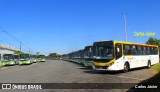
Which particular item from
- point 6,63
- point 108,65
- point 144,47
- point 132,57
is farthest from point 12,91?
point 6,63

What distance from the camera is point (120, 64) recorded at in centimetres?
2611

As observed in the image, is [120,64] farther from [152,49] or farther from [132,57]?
[152,49]

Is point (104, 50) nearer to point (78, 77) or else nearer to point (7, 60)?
point (78, 77)

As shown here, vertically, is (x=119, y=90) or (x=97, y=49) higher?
(x=97, y=49)

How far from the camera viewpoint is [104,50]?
2580 centimetres

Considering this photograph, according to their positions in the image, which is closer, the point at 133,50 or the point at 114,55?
the point at 114,55

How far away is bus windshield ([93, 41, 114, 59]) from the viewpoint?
25.4 m

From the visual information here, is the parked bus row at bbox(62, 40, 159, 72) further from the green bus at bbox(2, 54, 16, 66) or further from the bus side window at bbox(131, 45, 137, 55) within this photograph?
the green bus at bbox(2, 54, 16, 66)

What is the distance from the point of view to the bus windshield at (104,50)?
2544 cm

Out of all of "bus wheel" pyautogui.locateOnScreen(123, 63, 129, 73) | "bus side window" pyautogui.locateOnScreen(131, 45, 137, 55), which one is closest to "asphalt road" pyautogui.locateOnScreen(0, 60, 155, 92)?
"bus wheel" pyautogui.locateOnScreen(123, 63, 129, 73)

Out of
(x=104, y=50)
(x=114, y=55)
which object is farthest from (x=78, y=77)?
(x=104, y=50)

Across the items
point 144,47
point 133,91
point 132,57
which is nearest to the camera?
point 133,91

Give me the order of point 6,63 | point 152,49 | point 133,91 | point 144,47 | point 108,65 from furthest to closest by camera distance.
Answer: point 6,63 → point 152,49 → point 144,47 → point 108,65 → point 133,91

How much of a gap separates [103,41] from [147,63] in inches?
346
